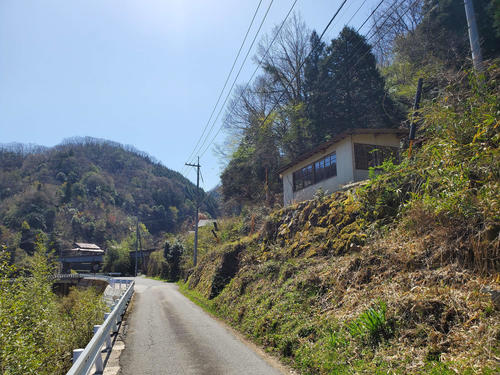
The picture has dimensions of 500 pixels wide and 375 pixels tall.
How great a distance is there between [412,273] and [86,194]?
454ft

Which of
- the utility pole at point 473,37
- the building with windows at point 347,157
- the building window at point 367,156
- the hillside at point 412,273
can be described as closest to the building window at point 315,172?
the building with windows at point 347,157

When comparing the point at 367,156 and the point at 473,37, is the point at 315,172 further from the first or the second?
the point at 473,37

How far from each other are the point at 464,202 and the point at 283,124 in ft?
86.7

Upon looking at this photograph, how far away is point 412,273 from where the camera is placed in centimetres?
642

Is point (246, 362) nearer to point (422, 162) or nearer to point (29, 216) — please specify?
point (422, 162)

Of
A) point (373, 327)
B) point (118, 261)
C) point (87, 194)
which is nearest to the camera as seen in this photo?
point (373, 327)

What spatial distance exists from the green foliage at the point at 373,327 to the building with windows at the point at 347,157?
1023 cm

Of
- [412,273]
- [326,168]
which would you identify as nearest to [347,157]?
[326,168]

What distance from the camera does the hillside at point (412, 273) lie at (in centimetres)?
484

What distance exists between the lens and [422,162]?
8312 mm

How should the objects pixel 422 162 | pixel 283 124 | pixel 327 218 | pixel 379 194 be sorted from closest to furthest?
1. pixel 422 162
2. pixel 379 194
3. pixel 327 218
4. pixel 283 124

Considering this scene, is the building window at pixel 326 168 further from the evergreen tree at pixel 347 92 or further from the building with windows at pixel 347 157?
the evergreen tree at pixel 347 92

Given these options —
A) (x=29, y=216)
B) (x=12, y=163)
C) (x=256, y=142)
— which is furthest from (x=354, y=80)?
(x=12, y=163)

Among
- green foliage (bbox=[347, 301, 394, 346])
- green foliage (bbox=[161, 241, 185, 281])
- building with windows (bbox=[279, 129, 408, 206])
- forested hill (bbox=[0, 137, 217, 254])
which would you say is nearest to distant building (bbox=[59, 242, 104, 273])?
forested hill (bbox=[0, 137, 217, 254])
